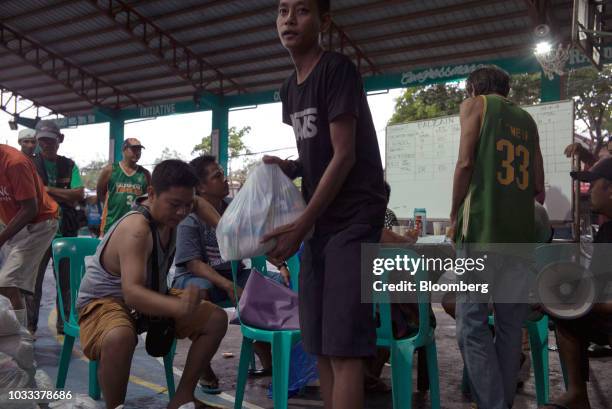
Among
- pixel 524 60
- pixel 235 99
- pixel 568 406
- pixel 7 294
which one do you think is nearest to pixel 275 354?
pixel 568 406

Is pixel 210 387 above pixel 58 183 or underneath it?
underneath

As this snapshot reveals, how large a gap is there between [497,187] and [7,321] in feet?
6.27

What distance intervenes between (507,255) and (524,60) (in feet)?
35.4

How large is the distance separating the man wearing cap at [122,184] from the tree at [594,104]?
12905 millimetres

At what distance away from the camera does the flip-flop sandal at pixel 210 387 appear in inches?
124

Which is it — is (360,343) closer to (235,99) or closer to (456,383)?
(456,383)

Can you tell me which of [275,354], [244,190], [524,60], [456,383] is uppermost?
[524,60]

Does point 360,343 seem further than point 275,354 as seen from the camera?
No

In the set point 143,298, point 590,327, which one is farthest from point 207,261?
point 590,327

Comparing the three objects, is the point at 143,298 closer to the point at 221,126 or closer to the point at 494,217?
the point at 494,217

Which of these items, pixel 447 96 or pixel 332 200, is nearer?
pixel 332 200

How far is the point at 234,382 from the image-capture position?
338cm

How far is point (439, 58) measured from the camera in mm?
13500

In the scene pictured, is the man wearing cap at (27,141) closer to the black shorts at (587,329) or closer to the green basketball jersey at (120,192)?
the green basketball jersey at (120,192)
